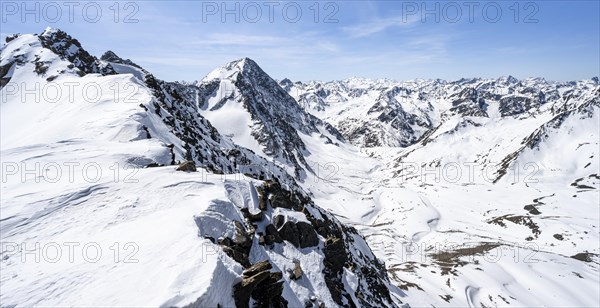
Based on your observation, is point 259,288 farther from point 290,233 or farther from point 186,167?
point 186,167

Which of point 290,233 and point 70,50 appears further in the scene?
point 70,50

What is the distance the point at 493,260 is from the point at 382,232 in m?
43.8

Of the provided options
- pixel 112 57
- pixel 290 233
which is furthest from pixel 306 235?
pixel 112 57

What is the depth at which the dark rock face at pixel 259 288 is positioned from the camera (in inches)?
570

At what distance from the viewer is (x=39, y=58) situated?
69125 millimetres

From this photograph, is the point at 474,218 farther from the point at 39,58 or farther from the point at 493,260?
the point at 39,58

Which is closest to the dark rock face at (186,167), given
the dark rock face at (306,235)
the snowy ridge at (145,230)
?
the snowy ridge at (145,230)

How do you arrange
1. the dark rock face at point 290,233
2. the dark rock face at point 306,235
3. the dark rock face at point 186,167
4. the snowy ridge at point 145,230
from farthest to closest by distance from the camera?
1. the dark rock face at point 306,235
2. the dark rock face at point 290,233
3. the dark rock face at point 186,167
4. the snowy ridge at point 145,230

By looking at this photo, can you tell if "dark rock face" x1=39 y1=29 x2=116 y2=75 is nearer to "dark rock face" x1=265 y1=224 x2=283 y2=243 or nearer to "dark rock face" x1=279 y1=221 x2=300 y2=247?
"dark rock face" x1=279 y1=221 x2=300 y2=247

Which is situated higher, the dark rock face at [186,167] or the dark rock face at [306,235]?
the dark rock face at [186,167]

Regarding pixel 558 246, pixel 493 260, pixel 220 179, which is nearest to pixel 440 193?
pixel 558 246

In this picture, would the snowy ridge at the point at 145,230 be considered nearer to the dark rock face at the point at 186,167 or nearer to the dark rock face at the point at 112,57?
the dark rock face at the point at 186,167

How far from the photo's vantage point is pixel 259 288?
16.2 metres

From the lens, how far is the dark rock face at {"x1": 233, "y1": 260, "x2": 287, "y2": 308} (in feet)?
47.5
